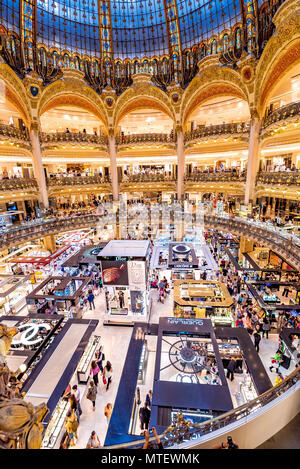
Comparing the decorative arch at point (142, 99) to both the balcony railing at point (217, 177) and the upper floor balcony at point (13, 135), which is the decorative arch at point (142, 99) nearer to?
the balcony railing at point (217, 177)

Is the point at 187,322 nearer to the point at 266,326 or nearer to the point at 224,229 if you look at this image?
the point at 266,326

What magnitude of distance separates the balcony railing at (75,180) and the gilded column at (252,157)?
16751 mm

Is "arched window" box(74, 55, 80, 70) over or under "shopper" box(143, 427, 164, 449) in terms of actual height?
over

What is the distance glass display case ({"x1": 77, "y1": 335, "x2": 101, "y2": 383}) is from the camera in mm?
10445

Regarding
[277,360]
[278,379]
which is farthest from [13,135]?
[278,379]

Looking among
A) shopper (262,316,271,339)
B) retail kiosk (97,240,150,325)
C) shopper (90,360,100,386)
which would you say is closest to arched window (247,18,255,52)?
retail kiosk (97,240,150,325)

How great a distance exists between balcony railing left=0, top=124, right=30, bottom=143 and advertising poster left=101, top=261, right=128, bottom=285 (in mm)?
16496

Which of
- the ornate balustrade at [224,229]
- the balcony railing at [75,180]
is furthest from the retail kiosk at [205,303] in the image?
the balcony railing at [75,180]

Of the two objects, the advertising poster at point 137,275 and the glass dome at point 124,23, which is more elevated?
the glass dome at point 124,23

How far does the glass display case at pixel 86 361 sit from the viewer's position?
10.4m

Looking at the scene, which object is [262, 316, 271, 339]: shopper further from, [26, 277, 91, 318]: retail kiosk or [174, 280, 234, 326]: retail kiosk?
[26, 277, 91, 318]: retail kiosk

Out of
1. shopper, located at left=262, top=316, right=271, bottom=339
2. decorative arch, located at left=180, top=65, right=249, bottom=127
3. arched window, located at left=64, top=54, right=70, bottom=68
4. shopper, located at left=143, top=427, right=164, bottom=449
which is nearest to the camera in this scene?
shopper, located at left=143, top=427, right=164, bottom=449

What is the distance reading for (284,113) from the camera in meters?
17.8

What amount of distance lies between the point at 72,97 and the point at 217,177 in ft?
62.2
